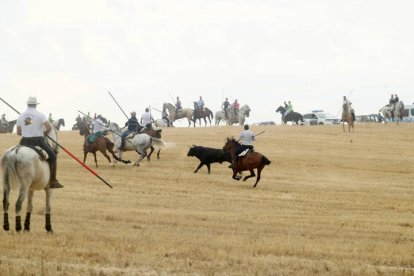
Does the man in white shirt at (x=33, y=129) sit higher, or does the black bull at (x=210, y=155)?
the man in white shirt at (x=33, y=129)

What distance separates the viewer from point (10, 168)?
15.8 m

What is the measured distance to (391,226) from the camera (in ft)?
67.8

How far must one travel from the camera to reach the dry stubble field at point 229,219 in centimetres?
1312

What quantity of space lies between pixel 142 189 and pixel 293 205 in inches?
250

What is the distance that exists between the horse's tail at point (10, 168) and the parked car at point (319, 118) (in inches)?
2403

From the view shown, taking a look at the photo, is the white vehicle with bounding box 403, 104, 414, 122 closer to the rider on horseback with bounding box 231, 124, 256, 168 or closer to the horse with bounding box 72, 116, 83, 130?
the horse with bounding box 72, 116, 83, 130

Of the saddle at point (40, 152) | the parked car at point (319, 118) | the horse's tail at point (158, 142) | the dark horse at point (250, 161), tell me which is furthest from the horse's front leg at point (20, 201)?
the parked car at point (319, 118)

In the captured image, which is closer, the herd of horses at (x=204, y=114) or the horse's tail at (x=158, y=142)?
the horse's tail at (x=158, y=142)

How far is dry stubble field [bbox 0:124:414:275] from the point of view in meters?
13.1

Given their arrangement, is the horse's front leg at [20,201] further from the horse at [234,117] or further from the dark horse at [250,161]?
the horse at [234,117]

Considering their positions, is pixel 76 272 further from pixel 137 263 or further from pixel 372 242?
pixel 372 242

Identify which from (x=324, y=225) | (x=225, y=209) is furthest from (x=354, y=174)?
(x=324, y=225)

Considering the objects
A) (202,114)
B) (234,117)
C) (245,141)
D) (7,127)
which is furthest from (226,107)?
(245,141)

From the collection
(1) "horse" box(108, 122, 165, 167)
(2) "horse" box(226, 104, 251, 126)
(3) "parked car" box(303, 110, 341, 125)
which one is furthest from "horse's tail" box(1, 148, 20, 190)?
(3) "parked car" box(303, 110, 341, 125)
